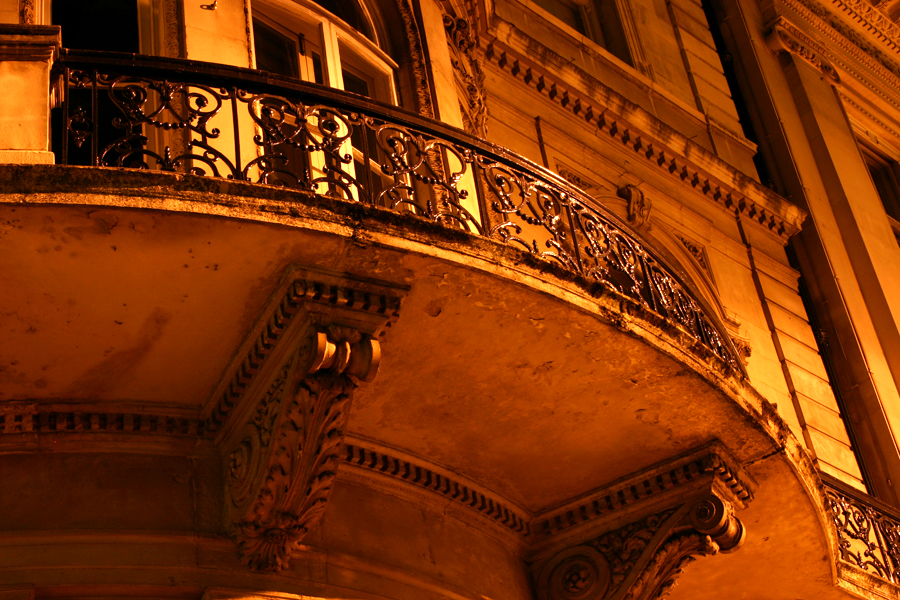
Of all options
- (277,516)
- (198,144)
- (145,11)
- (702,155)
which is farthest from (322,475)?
(702,155)

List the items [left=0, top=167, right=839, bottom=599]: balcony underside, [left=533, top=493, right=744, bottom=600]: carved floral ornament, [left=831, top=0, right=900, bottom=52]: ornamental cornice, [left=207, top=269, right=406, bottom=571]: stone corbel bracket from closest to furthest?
[left=0, top=167, right=839, bottom=599]: balcony underside, [left=207, top=269, right=406, bottom=571]: stone corbel bracket, [left=533, top=493, right=744, bottom=600]: carved floral ornament, [left=831, top=0, right=900, bottom=52]: ornamental cornice

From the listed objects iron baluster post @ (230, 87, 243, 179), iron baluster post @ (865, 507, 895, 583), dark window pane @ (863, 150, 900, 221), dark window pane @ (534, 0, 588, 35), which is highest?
dark window pane @ (534, 0, 588, 35)

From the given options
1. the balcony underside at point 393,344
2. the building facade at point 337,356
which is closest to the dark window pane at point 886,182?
the building facade at point 337,356

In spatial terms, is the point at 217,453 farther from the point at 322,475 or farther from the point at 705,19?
the point at 705,19

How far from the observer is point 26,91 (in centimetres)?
566

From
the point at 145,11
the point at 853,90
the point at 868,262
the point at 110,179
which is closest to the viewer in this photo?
the point at 110,179

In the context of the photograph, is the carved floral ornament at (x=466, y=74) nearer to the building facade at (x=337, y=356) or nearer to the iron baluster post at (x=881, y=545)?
the building facade at (x=337, y=356)

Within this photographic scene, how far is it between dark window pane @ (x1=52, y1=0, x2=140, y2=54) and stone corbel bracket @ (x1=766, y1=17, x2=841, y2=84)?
11.2 m

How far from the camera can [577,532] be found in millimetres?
7750

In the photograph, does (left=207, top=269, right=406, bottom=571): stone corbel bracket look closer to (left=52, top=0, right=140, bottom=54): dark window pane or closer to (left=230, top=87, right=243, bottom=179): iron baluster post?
(left=230, top=87, right=243, bottom=179): iron baluster post

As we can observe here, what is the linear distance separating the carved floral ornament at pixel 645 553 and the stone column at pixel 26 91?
4.24 metres

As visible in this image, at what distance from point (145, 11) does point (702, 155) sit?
762 cm

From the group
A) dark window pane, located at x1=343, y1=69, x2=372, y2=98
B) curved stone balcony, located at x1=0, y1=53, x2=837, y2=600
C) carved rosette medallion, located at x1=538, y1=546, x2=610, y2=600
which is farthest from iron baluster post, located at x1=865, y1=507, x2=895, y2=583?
dark window pane, located at x1=343, y1=69, x2=372, y2=98

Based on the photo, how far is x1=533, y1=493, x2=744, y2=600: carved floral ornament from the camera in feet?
23.6
